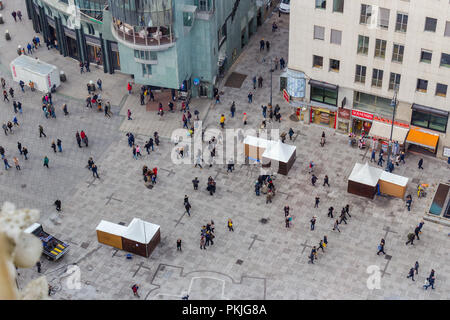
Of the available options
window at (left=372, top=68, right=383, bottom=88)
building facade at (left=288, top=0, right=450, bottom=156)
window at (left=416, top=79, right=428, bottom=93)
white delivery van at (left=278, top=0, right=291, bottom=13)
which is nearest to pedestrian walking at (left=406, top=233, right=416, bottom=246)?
building facade at (left=288, top=0, right=450, bottom=156)

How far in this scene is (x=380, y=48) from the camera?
6656 centimetres

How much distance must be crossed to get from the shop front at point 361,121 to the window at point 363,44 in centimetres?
755

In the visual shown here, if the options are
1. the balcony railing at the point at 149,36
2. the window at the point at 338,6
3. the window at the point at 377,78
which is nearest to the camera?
the window at the point at 338,6

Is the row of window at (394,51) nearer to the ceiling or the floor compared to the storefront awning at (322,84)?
nearer to the ceiling

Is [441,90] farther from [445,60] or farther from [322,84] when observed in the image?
[322,84]

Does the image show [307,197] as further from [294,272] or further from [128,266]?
[128,266]

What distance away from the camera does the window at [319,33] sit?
6931cm

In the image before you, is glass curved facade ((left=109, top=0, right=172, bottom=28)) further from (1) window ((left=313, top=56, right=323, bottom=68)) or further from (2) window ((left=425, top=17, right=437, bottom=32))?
(2) window ((left=425, top=17, right=437, bottom=32))

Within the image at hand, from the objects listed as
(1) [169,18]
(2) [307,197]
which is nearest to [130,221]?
(2) [307,197]

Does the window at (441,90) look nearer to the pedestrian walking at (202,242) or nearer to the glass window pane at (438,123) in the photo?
the glass window pane at (438,123)

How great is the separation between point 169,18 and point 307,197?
24.6 m

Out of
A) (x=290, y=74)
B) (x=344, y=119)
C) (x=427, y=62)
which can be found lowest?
(x=344, y=119)

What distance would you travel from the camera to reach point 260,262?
200ft

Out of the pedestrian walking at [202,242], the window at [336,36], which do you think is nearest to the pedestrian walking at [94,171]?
the pedestrian walking at [202,242]
